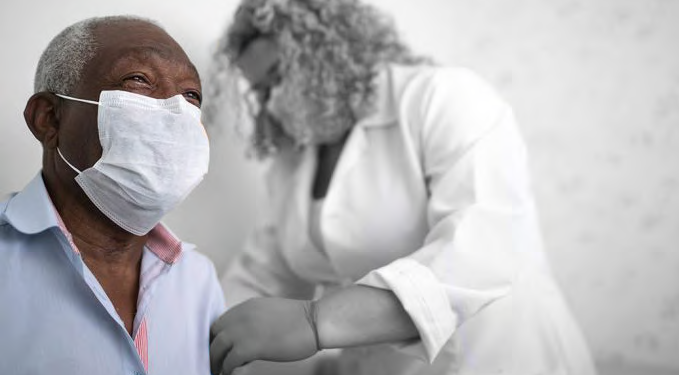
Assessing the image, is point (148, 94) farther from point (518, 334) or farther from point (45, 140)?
point (518, 334)

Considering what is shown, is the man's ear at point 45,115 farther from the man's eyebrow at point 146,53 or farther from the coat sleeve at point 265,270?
the coat sleeve at point 265,270

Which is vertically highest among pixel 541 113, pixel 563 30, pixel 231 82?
pixel 563 30

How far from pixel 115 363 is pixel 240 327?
18 cm

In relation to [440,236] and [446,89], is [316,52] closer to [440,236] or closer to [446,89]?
[446,89]

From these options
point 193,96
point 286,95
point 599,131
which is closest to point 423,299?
point 193,96

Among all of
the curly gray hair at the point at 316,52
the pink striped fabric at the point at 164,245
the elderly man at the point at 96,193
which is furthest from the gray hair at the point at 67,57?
the curly gray hair at the point at 316,52

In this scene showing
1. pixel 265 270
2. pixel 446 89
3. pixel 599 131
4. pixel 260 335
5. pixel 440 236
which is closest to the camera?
pixel 260 335

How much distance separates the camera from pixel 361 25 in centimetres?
117

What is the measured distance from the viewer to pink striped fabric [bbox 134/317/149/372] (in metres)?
0.66

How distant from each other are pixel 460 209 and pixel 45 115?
0.62 m

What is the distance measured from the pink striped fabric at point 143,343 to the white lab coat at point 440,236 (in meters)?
0.32

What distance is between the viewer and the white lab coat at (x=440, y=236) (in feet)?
2.72

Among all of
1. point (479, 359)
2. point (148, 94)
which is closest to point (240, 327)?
point (148, 94)

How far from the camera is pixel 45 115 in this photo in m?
0.65
